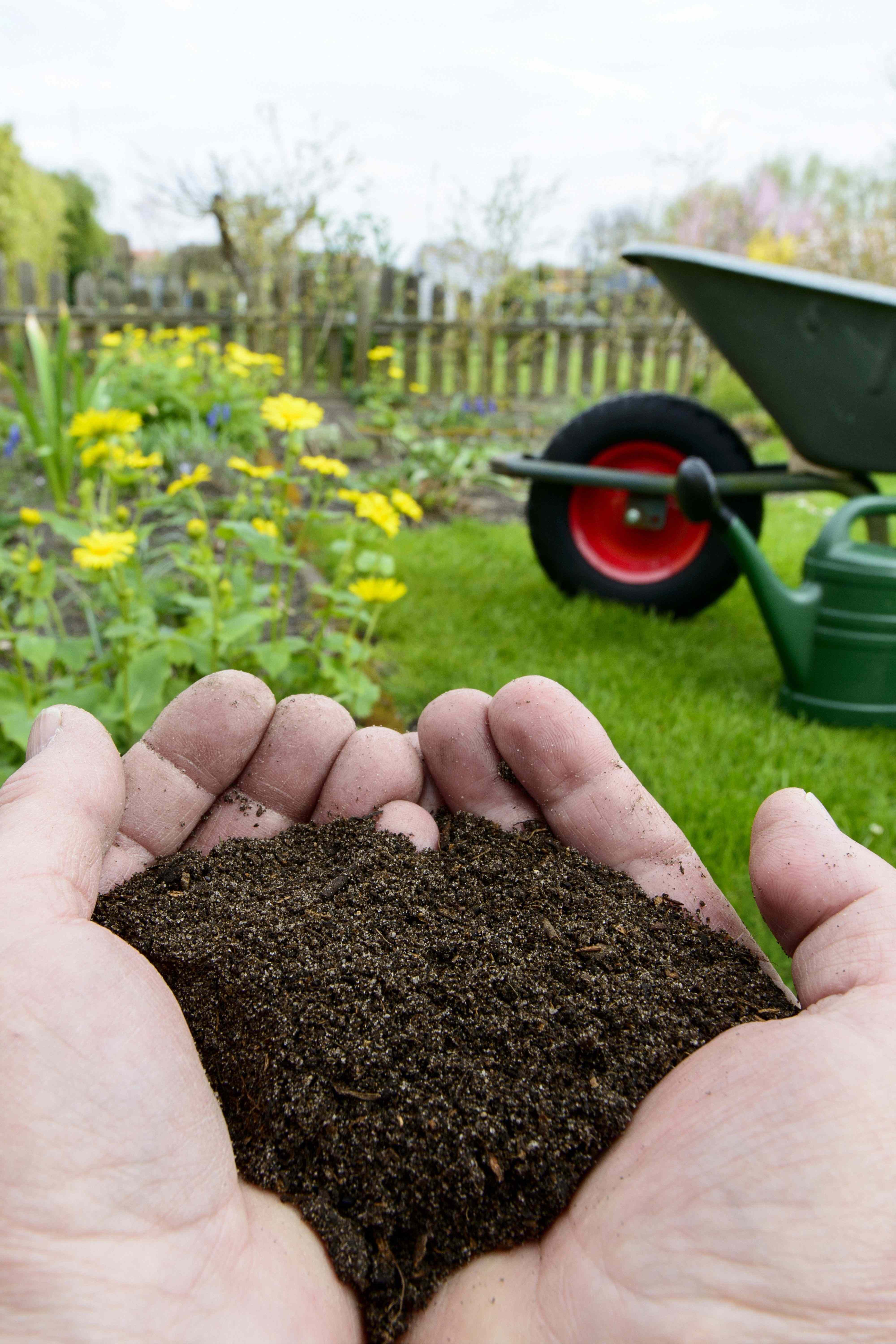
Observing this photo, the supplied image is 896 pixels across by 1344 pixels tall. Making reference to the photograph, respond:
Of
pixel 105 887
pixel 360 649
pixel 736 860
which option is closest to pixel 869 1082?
pixel 105 887

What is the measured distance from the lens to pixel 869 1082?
2.35 feet

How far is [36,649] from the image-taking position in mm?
1672

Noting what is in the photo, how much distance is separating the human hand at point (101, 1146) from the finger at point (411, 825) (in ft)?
1.05

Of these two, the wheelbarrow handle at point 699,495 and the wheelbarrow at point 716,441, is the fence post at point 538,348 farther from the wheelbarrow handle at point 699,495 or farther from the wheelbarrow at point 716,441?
the wheelbarrow handle at point 699,495

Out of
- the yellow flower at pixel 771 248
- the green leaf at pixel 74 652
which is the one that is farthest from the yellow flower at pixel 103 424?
the yellow flower at pixel 771 248

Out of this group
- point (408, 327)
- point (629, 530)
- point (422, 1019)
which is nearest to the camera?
point (422, 1019)

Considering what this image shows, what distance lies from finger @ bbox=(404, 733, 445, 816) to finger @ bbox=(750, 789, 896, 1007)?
0.42 meters

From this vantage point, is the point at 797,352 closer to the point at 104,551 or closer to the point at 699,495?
the point at 699,495

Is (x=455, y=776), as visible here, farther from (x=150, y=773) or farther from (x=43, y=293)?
(x=43, y=293)

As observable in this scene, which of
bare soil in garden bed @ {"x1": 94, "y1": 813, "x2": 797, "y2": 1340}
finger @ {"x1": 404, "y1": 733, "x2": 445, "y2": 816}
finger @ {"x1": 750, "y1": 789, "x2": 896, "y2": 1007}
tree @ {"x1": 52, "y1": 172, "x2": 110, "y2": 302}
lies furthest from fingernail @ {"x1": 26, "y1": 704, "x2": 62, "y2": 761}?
tree @ {"x1": 52, "y1": 172, "x2": 110, "y2": 302}

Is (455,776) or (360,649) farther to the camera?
(360,649)

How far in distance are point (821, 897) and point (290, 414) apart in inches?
54.5

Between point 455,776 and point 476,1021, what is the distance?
38 centimetres

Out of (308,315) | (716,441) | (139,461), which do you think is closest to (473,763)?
(139,461)
